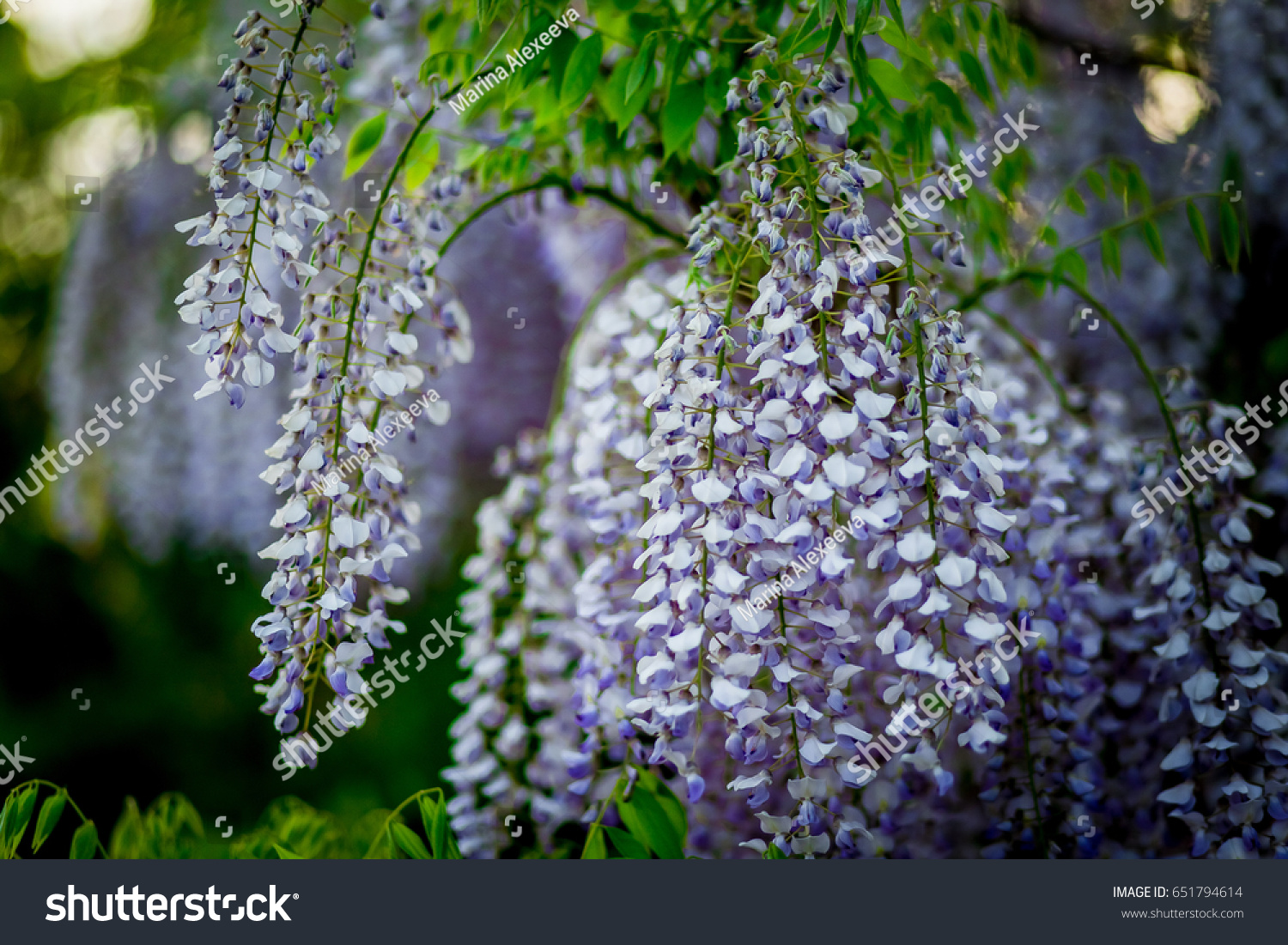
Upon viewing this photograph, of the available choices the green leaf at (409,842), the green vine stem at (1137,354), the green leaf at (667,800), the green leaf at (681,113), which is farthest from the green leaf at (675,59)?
the green leaf at (409,842)

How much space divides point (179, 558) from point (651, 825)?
8.84 feet

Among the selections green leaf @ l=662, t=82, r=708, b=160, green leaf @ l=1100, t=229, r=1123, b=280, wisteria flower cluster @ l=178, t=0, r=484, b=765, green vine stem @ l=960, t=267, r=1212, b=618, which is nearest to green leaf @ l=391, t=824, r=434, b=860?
wisteria flower cluster @ l=178, t=0, r=484, b=765

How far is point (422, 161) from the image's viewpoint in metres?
1.36

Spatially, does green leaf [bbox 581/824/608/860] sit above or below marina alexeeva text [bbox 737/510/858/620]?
below

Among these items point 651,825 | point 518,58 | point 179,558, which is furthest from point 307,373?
point 179,558

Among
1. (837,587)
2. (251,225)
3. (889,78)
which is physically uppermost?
(889,78)

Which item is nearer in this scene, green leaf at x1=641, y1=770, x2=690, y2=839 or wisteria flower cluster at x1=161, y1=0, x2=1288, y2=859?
wisteria flower cluster at x1=161, y1=0, x2=1288, y2=859

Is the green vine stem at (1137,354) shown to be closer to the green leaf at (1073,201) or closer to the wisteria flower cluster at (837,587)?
the wisteria flower cluster at (837,587)

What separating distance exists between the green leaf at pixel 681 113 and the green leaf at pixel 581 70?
0.11 meters

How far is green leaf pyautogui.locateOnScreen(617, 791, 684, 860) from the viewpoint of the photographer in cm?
105

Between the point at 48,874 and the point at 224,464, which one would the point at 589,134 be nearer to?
the point at 48,874

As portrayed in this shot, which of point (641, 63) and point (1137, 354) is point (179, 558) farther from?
point (1137, 354)

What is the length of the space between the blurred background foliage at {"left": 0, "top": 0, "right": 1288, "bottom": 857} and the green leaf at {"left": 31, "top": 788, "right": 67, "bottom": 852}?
0.79 meters

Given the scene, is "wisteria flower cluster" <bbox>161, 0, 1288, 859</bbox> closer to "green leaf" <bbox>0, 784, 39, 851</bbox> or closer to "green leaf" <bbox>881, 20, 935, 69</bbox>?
"green leaf" <bbox>881, 20, 935, 69</bbox>
